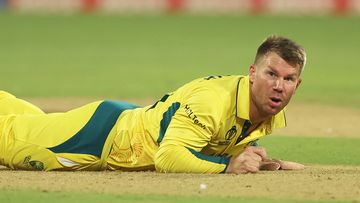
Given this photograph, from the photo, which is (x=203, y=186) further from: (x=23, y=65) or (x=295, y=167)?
(x=23, y=65)

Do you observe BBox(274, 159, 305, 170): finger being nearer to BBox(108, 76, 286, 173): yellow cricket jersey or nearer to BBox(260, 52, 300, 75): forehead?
BBox(108, 76, 286, 173): yellow cricket jersey

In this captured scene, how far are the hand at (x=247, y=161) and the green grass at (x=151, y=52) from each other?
24.0 feet

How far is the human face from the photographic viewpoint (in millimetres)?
7895

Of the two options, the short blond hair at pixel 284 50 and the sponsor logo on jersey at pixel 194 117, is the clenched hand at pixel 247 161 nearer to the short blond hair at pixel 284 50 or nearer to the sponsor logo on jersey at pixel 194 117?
the sponsor logo on jersey at pixel 194 117

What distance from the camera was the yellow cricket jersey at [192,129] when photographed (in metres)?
7.92

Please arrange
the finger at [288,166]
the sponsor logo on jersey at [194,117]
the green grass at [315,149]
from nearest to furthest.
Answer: the sponsor logo on jersey at [194,117], the finger at [288,166], the green grass at [315,149]

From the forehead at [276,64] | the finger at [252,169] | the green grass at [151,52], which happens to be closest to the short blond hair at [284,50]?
the forehead at [276,64]

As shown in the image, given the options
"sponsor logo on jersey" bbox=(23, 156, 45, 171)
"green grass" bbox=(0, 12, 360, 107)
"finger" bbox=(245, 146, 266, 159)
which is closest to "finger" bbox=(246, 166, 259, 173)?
"finger" bbox=(245, 146, 266, 159)

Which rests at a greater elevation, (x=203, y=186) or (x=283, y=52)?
(x=283, y=52)

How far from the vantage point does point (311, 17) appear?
3250 centimetres

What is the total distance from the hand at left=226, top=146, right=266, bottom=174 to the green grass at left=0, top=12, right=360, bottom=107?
288 inches

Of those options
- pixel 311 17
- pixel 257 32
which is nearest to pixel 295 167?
pixel 257 32

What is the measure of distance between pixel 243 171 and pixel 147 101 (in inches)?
289

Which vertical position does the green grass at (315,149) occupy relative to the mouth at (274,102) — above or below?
below
